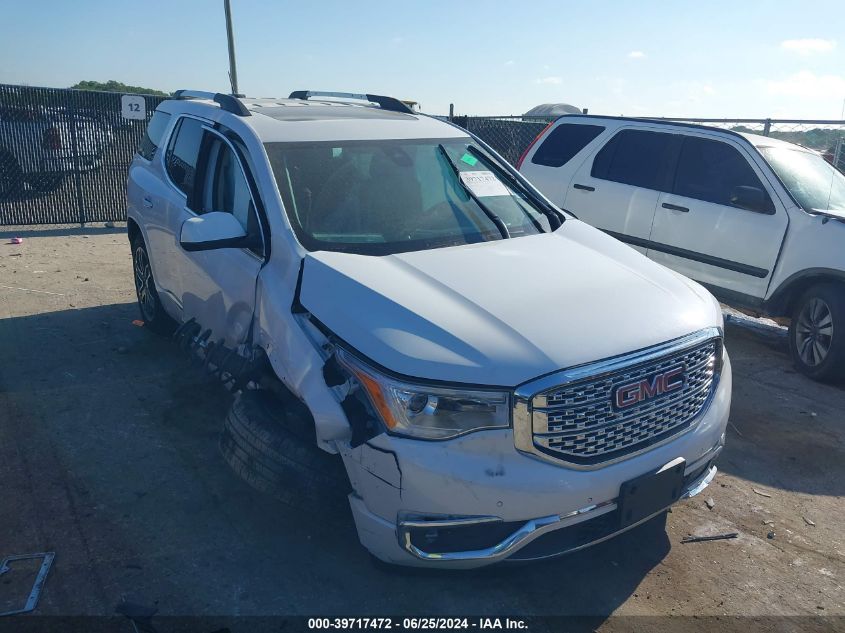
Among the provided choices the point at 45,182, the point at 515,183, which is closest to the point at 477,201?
the point at 515,183

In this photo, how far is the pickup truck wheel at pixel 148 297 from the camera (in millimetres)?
5984

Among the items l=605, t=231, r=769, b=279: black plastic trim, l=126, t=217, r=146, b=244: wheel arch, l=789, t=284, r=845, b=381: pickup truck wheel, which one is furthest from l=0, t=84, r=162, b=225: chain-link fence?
l=789, t=284, r=845, b=381: pickup truck wheel

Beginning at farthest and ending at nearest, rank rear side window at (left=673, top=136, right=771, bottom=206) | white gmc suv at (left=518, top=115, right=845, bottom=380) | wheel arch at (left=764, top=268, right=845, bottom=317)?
rear side window at (left=673, top=136, right=771, bottom=206) < white gmc suv at (left=518, top=115, right=845, bottom=380) < wheel arch at (left=764, top=268, right=845, bottom=317)

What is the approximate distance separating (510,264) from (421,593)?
1.57 m

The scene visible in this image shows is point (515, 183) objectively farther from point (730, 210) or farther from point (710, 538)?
point (730, 210)

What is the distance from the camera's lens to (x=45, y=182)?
11.3m

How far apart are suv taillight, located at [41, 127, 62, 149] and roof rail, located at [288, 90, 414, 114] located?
23.6 ft

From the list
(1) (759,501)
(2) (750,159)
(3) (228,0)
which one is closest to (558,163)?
(2) (750,159)

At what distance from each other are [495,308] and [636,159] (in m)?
5.00

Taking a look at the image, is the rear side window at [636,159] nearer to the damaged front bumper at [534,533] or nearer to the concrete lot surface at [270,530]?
the concrete lot surface at [270,530]

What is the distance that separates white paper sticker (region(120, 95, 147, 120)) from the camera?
446 inches

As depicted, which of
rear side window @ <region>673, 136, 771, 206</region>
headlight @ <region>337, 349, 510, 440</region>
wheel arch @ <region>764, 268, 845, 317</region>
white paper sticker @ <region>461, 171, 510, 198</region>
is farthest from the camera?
Result: rear side window @ <region>673, 136, 771, 206</region>

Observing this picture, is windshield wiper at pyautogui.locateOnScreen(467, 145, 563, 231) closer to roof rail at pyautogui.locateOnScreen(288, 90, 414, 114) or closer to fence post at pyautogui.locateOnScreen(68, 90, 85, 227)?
roof rail at pyautogui.locateOnScreen(288, 90, 414, 114)

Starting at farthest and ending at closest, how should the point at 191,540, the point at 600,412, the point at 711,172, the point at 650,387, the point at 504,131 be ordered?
the point at 504,131
the point at 711,172
the point at 191,540
the point at 650,387
the point at 600,412
